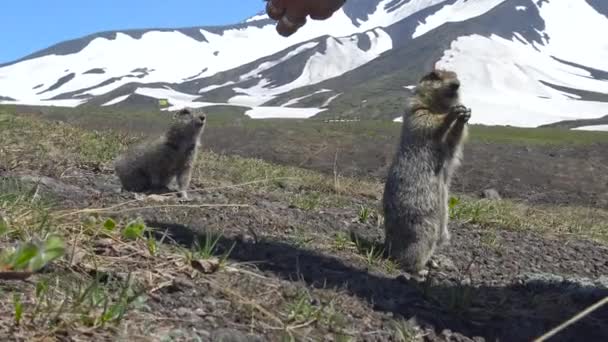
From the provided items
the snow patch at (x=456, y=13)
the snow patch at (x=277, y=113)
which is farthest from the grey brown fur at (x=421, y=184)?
the snow patch at (x=456, y=13)

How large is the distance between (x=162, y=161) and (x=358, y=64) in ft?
377

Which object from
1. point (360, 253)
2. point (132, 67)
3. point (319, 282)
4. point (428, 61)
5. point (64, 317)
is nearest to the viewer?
point (64, 317)

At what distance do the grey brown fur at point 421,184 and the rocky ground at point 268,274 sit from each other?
18cm

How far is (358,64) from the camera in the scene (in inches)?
4825

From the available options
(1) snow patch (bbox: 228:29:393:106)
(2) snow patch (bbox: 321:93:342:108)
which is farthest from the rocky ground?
(1) snow patch (bbox: 228:29:393:106)

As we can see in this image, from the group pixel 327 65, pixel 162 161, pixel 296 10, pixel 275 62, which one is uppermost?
pixel 275 62

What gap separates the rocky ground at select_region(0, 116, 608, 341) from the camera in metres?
3.34

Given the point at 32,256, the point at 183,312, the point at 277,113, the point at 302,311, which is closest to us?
the point at 32,256

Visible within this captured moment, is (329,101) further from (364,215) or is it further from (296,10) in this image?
(296,10)

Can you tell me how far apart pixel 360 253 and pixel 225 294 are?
7.80 ft

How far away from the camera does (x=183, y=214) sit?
6230mm

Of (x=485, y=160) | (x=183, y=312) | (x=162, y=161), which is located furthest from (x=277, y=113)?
(x=183, y=312)

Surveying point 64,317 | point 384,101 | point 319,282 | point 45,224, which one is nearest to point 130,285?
point 64,317

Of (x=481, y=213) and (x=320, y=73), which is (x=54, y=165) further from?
(x=320, y=73)
